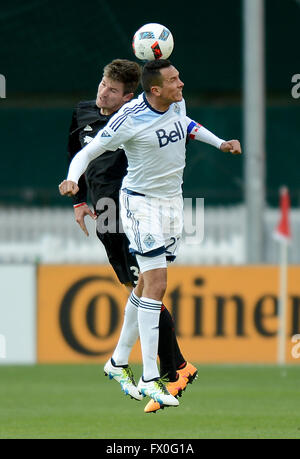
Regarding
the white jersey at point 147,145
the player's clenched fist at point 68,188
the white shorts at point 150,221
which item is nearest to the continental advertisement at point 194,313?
the white shorts at point 150,221

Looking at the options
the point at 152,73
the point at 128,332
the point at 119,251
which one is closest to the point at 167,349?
the point at 128,332

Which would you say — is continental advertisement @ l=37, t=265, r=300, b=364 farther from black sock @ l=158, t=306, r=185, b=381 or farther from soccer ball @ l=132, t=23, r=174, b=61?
soccer ball @ l=132, t=23, r=174, b=61

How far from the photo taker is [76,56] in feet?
57.9

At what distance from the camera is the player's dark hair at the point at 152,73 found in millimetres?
7933

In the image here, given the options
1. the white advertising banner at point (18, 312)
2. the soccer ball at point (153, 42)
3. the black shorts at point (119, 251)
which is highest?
the soccer ball at point (153, 42)

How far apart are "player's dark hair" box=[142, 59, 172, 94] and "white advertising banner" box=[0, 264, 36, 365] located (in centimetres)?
787

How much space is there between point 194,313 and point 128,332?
6.69m

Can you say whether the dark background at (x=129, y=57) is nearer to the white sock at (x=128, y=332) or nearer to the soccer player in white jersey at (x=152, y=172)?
the white sock at (x=128, y=332)

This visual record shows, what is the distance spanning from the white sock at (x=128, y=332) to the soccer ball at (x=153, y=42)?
1.70 m

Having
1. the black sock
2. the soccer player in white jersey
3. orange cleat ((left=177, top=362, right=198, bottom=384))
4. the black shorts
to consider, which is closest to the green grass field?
orange cleat ((left=177, top=362, right=198, bottom=384))

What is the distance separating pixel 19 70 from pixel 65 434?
10.6 m

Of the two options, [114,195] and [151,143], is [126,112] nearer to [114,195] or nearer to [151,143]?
[151,143]
